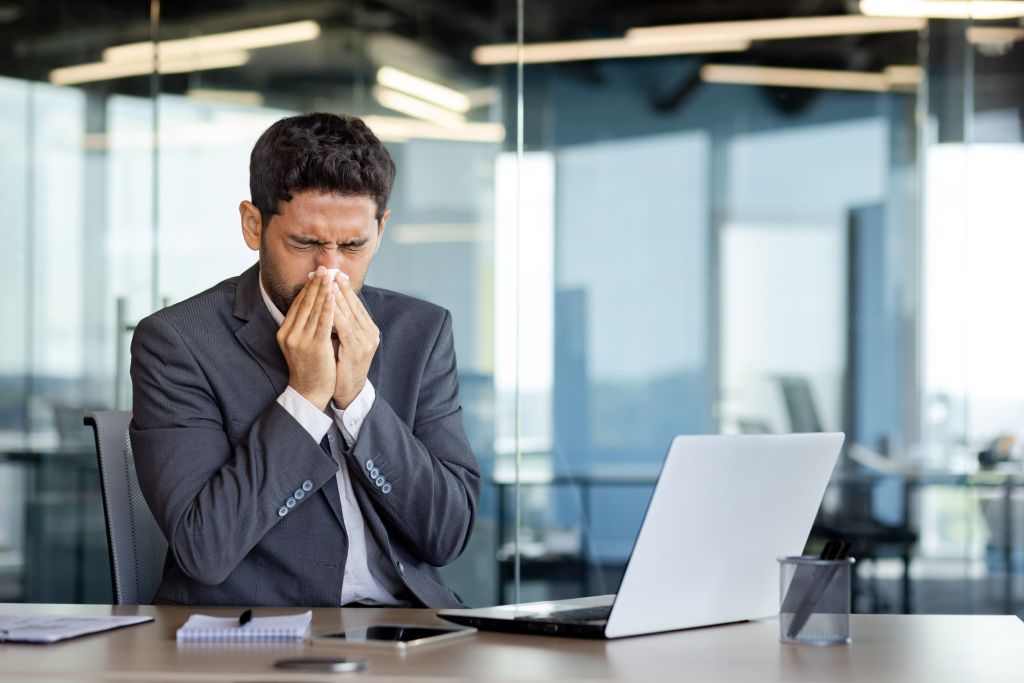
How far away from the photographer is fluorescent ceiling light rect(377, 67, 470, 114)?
13.2ft

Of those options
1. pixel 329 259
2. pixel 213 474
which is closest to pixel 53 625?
pixel 213 474

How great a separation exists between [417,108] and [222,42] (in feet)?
2.40

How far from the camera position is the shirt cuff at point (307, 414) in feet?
6.14

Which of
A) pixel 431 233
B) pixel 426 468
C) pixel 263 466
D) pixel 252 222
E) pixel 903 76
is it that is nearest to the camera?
pixel 263 466

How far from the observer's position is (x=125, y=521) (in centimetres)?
209

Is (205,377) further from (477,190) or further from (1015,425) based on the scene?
(1015,425)

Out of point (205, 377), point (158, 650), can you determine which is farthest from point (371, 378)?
point (158, 650)

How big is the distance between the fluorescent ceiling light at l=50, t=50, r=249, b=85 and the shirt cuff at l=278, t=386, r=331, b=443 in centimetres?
A: 260

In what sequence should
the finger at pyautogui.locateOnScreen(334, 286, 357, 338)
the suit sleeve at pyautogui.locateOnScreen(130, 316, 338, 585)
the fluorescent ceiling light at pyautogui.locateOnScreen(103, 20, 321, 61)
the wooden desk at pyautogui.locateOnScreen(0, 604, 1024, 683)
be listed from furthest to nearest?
the fluorescent ceiling light at pyautogui.locateOnScreen(103, 20, 321, 61) → the finger at pyautogui.locateOnScreen(334, 286, 357, 338) → the suit sleeve at pyautogui.locateOnScreen(130, 316, 338, 585) → the wooden desk at pyautogui.locateOnScreen(0, 604, 1024, 683)

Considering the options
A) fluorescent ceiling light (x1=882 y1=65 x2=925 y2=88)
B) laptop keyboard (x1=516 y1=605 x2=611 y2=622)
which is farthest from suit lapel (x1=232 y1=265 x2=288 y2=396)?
fluorescent ceiling light (x1=882 y1=65 x2=925 y2=88)

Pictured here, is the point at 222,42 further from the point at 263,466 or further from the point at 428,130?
the point at 263,466

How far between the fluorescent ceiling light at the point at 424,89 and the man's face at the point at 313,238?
6.71 feet

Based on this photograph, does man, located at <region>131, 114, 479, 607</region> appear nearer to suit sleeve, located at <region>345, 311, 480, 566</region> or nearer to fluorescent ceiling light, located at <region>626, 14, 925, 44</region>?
suit sleeve, located at <region>345, 311, 480, 566</region>

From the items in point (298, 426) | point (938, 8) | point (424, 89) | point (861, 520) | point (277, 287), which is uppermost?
point (938, 8)
